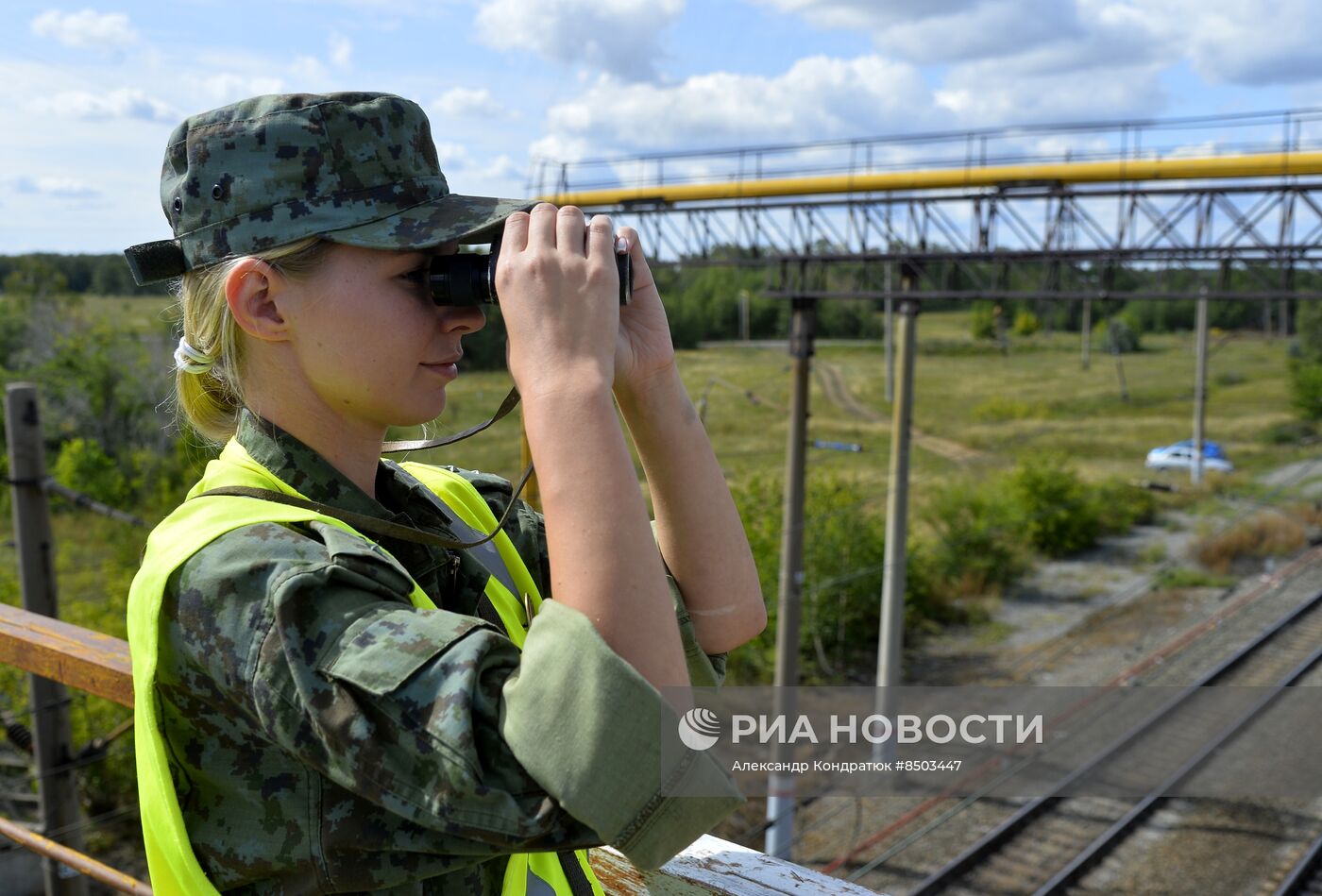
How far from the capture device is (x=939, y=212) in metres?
12.5

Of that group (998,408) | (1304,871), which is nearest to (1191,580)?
(1304,871)

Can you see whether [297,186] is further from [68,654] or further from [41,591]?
[41,591]

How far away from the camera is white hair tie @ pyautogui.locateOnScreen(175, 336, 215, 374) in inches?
54.4

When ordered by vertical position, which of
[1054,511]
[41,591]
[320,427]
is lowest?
[1054,511]

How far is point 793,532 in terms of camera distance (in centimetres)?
1180

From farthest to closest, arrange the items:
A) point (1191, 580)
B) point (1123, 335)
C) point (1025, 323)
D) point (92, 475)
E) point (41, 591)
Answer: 1. point (1123, 335)
2. point (1025, 323)
3. point (92, 475)
4. point (1191, 580)
5. point (41, 591)

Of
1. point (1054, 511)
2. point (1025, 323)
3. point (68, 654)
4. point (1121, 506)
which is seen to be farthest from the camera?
point (1025, 323)

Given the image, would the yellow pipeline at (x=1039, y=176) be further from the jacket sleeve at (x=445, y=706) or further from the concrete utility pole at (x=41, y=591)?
the jacket sleeve at (x=445, y=706)

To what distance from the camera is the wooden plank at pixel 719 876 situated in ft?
5.89

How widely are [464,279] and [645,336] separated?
291 millimetres

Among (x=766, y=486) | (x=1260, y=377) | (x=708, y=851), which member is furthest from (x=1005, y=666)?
(x=1260, y=377)

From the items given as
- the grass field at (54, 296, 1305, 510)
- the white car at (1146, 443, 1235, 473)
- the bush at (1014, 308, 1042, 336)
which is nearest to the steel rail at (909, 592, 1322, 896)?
the grass field at (54, 296, 1305, 510)

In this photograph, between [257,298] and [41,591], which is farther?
[41,591]

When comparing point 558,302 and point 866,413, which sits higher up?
point 558,302
